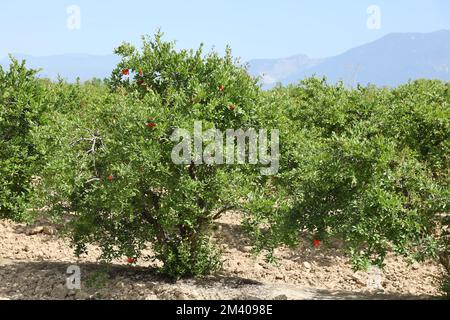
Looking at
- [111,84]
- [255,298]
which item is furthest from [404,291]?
[111,84]

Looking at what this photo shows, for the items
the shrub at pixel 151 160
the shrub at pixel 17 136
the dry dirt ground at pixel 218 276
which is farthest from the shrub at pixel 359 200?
the shrub at pixel 17 136

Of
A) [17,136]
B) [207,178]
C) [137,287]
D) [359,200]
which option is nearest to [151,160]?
[207,178]

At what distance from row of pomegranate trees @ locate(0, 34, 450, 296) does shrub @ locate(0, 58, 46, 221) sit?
0.50 metres

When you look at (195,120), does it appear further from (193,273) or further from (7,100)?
(7,100)

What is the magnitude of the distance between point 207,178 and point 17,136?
7.48 meters

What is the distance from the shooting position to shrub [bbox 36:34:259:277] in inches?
484

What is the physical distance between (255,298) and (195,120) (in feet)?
15.4

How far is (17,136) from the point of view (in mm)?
16906

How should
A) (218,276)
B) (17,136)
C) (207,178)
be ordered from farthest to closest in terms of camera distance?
(17,136)
(218,276)
(207,178)

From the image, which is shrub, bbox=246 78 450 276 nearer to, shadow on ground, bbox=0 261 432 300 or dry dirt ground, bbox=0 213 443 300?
shadow on ground, bbox=0 261 432 300

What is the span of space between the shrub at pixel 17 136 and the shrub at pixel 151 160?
193cm

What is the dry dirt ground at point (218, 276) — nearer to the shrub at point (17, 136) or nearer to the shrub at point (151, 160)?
the shrub at point (151, 160)

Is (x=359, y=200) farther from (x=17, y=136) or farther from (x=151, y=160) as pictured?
(x=17, y=136)

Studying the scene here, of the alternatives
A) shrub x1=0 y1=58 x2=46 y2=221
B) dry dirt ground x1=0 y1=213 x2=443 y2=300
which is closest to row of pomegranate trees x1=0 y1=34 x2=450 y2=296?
shrub x1=0 y1=58 x2=46 y2=221
